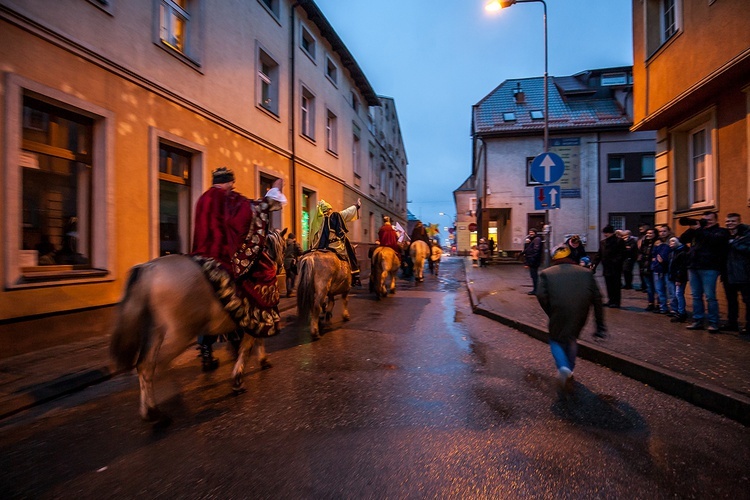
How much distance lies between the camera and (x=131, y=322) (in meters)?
3.28

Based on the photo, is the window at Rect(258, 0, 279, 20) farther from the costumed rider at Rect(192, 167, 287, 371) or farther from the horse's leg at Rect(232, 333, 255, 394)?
the horse's leg at Rect(232, 333, 255, 394)

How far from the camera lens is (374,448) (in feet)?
9.71

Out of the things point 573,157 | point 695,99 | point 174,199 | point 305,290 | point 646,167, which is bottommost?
point 305,290

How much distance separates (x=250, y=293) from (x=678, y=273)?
697cm

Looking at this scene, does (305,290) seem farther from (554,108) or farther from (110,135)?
(554,108)

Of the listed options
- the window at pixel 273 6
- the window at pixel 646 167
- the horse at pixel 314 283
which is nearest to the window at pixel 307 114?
the window at pixel 273 6

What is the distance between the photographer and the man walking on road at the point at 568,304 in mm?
4117

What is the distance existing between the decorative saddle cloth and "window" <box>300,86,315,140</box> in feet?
36.4

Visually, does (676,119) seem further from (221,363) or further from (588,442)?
(221,363)

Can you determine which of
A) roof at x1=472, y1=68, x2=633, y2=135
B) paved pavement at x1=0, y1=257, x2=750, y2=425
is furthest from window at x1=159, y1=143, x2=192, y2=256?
roof at x1=472, y1=68, x2=633, y2=135

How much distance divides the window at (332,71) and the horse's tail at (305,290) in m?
12.6

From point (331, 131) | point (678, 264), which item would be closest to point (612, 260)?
point (678, 264)

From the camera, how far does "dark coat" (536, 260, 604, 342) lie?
411 cm

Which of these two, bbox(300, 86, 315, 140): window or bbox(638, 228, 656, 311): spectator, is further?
bbox(300, 86, 315, 140): window
